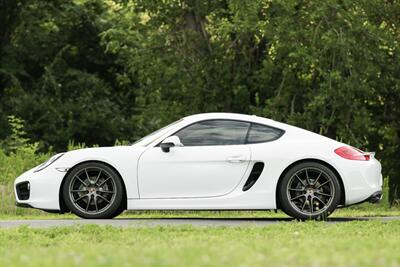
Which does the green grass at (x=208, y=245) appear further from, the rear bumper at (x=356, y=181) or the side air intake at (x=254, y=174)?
the side air intake at (x=254, y=174)

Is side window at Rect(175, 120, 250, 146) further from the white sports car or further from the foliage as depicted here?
the foliage

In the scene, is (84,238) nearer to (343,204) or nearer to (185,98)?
(343,204)

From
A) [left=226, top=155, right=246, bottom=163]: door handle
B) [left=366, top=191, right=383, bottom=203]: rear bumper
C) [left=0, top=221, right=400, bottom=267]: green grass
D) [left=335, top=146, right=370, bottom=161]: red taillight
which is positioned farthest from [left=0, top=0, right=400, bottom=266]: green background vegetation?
[left=226, top=155, right=246, bottom=163]: door handle

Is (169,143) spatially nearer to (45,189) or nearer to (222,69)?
(45,189)

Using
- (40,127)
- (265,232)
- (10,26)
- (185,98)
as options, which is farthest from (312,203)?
(10,26)

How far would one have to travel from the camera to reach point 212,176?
1246cm

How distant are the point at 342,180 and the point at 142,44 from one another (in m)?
16.0

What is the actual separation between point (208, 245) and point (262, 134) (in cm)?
451

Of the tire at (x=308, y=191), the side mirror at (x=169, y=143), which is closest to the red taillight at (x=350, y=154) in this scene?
the tire at (x=308, y=191)

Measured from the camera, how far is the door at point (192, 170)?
12461mm

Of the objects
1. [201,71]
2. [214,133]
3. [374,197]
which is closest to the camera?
[374,197]

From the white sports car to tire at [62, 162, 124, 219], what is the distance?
0.01 m

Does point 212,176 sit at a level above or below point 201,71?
below

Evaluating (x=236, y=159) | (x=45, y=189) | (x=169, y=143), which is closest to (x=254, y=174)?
(x=236, y=159)
